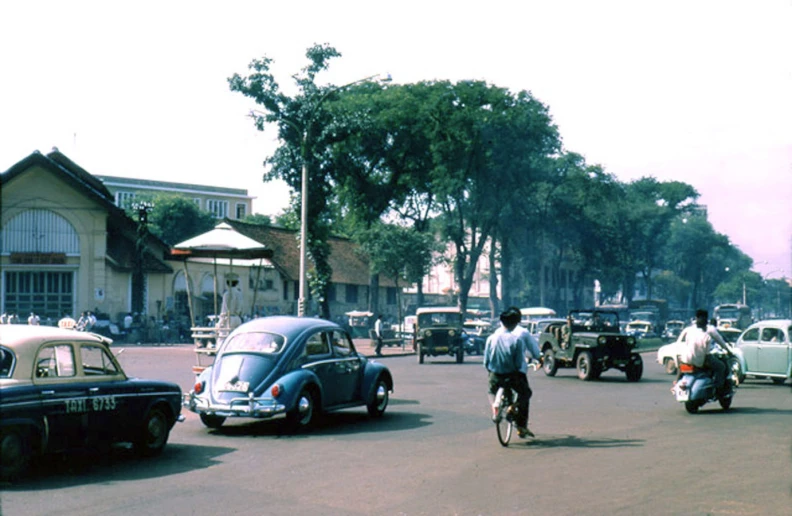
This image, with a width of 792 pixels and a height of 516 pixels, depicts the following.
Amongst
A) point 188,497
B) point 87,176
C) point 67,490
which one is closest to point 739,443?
point 188,497

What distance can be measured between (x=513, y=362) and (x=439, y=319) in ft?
76.1

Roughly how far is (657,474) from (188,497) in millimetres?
4789

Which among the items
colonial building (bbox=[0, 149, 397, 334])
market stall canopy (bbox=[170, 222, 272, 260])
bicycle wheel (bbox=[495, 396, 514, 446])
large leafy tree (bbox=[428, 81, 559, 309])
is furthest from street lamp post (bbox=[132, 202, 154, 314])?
bicycle wheel (bbox=[495, 396, 514, 446])

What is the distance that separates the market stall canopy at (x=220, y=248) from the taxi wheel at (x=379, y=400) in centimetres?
581

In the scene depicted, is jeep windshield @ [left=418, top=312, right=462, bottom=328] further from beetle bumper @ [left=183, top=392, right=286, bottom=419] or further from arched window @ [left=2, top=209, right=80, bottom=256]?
arched window @ [left=2, top=209, right=80, bottom=256]

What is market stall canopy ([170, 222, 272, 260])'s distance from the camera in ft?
65.5

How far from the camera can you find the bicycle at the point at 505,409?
1205cm

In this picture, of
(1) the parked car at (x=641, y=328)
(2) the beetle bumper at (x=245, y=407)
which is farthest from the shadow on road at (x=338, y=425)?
(1) the parked car at (x=641, y=328)

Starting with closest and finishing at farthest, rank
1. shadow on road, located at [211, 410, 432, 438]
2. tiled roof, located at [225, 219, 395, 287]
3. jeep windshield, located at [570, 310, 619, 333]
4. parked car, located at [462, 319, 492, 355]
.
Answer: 1. shadow on road, located at [211, 410, 432, 438]
2. jeep windshield, located at [570, 310, 619, 333]
3. parked car, located at [462, 319, 492, 355]
4. tiled roof, located at [225, 219, 395, 287]

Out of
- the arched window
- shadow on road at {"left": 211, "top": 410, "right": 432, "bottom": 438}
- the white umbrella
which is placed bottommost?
shadow on road at {"left": 211, "top": 410, "right": 432, "bottom": 438}

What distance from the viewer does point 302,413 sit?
44.7 ft

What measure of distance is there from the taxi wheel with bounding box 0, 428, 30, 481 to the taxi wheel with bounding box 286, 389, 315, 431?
182 inches

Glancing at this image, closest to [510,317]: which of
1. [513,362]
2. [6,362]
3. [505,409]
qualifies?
[513,362]

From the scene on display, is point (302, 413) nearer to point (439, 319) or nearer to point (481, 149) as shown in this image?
point (439, 319)
